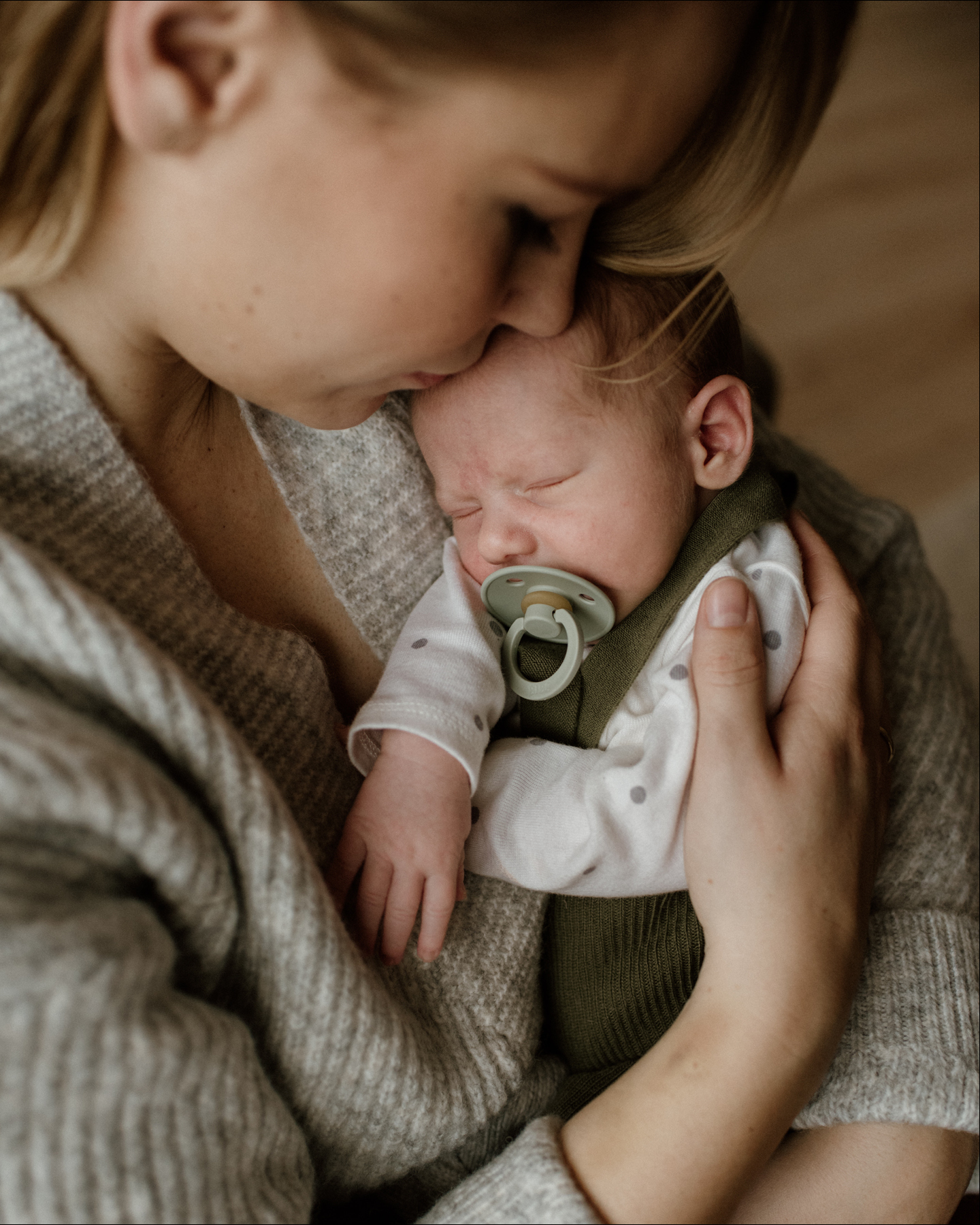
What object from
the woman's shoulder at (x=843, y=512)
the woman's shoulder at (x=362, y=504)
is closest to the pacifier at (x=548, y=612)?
the woman's shoulder at (x=362, y=504)

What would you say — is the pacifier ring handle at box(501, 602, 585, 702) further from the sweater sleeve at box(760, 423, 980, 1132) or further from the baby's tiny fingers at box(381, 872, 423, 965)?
the sweater sleeve at box(760, 423, 980, 1132)

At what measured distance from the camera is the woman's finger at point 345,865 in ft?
2.81

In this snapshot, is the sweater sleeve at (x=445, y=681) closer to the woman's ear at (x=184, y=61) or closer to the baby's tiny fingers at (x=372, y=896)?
the baby's tiny fingers at (x=372, y=896)

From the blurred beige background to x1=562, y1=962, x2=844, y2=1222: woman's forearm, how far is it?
136 centimetres

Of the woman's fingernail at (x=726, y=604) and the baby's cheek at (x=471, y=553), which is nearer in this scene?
the woman's fingernail at (x=726, y=604)

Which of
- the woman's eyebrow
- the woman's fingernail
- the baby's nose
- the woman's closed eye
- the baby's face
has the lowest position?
the woman's fingernail

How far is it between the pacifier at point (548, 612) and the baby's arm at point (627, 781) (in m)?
0.07

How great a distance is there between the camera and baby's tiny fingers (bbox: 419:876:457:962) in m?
0.85

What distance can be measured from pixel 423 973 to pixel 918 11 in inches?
170

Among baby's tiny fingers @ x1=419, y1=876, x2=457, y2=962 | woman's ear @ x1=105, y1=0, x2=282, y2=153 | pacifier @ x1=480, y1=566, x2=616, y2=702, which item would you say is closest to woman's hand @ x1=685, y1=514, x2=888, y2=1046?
pacifier @ x1=480, y1=566, x2=616, y2=702

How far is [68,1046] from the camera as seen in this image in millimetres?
562

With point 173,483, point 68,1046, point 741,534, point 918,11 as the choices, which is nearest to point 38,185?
point 173,483

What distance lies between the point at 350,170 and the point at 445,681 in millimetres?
466

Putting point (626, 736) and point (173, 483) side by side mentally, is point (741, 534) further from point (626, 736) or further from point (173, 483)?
point (173, 483)
